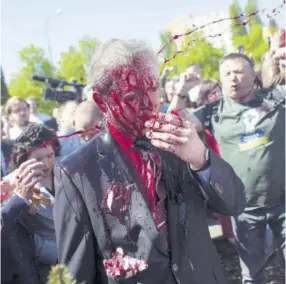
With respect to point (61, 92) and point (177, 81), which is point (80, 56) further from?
point (61, 92)

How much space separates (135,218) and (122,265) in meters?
0.16

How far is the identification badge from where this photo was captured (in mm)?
3014

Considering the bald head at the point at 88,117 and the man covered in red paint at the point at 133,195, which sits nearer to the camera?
the man covered in red paint at the point at 133,195

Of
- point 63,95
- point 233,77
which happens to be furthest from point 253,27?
point 63,95

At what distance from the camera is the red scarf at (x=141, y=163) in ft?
4.77

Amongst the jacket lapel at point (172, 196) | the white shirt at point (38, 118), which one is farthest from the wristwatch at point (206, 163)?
the white shirt at point (38, 118)

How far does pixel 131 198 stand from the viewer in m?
1.43

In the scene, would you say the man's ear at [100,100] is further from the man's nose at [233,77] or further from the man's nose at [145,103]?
the man's nose at [233,77]

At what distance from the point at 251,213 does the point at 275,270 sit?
A: 1.00 m

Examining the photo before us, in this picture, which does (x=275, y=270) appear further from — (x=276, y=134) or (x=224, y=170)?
(x=224, y=170)

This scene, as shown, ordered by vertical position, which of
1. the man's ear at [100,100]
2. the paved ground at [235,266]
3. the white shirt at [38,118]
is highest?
the man's ear at [100,100]

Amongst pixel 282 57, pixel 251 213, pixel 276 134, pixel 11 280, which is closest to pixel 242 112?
pixel 276 134

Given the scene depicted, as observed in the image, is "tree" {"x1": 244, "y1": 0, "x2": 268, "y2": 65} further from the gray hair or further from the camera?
the camera

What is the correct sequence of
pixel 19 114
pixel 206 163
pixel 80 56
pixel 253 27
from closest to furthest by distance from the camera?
pixel 206 163 → pixel 253 27 → pixel 80 56 → pixel 19 114
